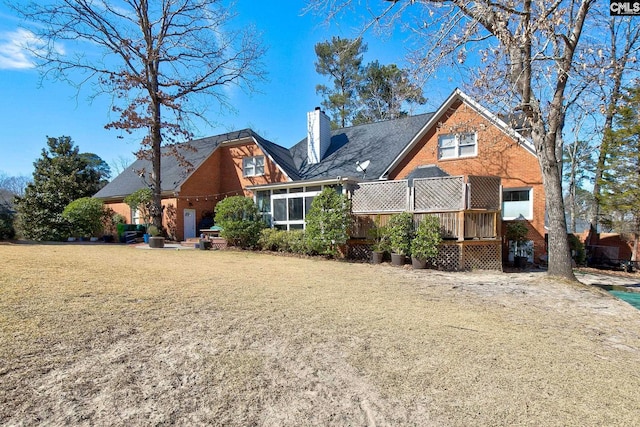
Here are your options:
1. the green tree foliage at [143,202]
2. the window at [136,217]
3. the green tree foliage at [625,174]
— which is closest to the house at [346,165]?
the green tree foliage at [143,202]

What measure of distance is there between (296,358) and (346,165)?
15.6 meters

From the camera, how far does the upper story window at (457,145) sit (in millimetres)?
15316

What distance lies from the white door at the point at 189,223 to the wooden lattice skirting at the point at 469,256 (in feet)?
49.7

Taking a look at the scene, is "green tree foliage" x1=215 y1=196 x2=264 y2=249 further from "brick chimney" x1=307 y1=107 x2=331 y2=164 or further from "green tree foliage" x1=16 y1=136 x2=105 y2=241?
"green tree foliage" x1=16 y1=136 x2=105 y2=241

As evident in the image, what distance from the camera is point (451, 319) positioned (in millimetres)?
5195

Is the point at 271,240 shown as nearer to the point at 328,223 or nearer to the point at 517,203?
the point at 328,223

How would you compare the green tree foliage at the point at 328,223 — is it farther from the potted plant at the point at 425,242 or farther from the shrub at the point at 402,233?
the potted plant at the point at 425,242

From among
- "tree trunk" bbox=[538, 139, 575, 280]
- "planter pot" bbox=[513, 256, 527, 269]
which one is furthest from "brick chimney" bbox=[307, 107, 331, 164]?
"tree trunk" bbox=[538, 139, 575, 280]

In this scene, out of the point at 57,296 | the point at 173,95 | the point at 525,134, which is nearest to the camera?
the point at 57,296

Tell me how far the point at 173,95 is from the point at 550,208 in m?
19.6

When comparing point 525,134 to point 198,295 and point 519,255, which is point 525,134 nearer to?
point 519,255

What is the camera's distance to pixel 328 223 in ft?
41.6

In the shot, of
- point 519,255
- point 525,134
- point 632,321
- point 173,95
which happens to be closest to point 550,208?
point 632,321

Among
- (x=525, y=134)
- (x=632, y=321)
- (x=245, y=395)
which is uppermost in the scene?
(x=525, y=134)
